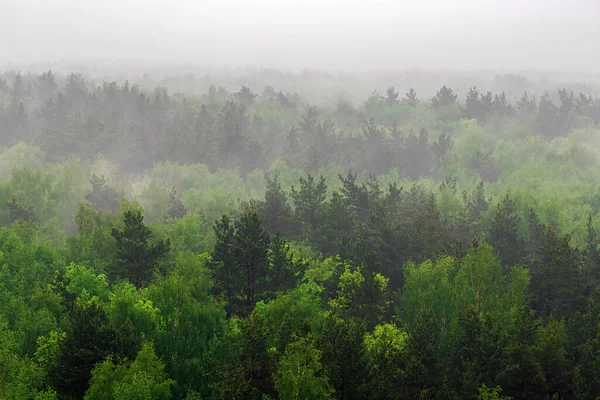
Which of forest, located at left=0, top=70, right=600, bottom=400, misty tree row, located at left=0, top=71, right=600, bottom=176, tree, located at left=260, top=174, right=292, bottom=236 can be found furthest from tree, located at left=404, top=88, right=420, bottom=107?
tree, located at left=260, top=174, right=292, bottom=236

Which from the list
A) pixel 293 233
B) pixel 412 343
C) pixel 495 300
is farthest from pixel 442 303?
pixel 293 233

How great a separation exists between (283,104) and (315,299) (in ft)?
414

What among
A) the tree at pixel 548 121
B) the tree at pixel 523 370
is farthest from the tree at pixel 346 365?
the tree at pixel 548 121

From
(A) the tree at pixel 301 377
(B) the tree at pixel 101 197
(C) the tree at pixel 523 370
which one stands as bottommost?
(B) the tree at pixel 101 197

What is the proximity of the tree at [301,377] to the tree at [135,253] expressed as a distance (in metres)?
23.9

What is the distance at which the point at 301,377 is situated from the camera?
27141mm

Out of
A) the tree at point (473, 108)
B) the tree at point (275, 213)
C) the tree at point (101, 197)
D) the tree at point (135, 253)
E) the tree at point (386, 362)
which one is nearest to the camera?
the tree at point (386, 362)

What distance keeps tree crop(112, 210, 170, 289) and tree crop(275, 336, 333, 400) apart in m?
23.9

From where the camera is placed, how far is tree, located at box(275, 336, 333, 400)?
2719 centimetres

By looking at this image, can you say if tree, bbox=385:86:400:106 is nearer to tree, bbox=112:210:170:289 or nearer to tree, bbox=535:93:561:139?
tree, bbox=535:93:561:139

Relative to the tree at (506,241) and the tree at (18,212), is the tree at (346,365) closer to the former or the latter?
the tree at (506,241)

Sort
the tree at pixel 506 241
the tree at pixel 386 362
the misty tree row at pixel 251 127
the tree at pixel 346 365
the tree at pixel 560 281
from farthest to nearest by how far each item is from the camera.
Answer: the misty tree row at pixel 251 127 → the tree at pixel 506 241 → the tree at pixel 560 281 → the tree at pixel 386 362 → the tree at pixel 346 365

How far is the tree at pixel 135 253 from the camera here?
48125mm

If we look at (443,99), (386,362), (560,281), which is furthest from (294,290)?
(443,99)
